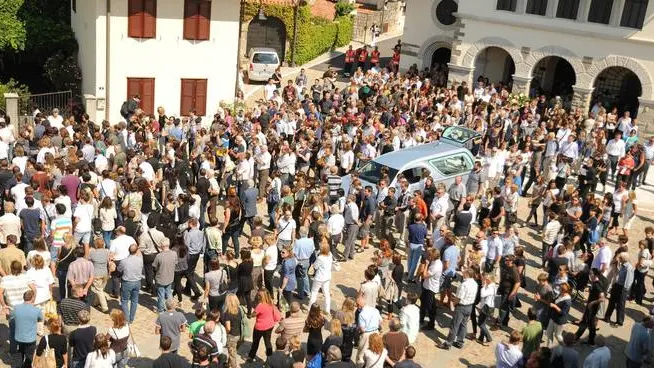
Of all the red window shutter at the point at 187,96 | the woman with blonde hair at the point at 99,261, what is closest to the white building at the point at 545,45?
the red window shutter at the point at 187,96

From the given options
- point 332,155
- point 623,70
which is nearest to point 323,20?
point 623,70

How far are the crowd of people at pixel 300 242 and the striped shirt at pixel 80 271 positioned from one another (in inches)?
0.7

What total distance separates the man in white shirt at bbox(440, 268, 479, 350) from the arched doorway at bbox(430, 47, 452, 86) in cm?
2109

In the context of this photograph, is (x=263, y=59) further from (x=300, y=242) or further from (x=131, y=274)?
(x=131, y=274)

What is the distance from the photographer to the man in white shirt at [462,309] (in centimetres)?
1362

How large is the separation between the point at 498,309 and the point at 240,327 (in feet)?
18.1

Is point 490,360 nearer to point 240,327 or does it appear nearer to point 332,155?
point 240,327

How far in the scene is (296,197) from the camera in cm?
1795

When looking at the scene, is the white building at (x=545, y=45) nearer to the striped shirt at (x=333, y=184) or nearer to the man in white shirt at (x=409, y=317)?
the striped shirt at (x=333, y=184)

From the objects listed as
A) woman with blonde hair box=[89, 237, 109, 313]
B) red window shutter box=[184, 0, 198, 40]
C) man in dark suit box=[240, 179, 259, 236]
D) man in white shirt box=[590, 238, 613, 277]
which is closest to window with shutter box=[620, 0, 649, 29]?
red window shutter box=[184, 0, 198, 40]

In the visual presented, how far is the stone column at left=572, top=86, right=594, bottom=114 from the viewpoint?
30703 millimetres

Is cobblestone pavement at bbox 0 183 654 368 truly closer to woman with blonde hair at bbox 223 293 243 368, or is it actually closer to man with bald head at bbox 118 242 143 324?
man with bald head at bbox 118 242 143 324

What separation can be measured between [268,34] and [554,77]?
1384 centimetres

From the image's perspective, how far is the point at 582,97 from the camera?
3083cm
